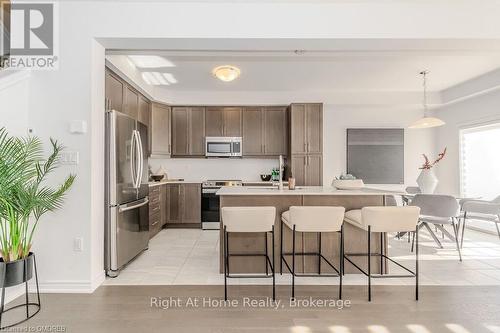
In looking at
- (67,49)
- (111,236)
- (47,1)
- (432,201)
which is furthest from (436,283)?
(47,1)

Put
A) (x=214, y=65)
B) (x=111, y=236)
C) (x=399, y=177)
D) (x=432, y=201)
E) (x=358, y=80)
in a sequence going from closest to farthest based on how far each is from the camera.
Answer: (x=111, y=236) → (x=432, y=201) → (x=214, y=65) → (x=358, y=80) → (x=399, y=177)

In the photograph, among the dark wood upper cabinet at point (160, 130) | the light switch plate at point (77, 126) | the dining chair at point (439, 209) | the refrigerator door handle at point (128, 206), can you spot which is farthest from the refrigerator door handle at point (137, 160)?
the dining chair at point (439, 209)

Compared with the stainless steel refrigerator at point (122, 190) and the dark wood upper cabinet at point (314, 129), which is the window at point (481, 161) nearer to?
the dark wood upper cabinet at point (314, 129)

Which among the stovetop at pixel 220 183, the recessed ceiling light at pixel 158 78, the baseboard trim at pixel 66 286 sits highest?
the recessed ceiling light at pixel 158 78

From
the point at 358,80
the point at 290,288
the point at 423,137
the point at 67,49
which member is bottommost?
the point at 290,288

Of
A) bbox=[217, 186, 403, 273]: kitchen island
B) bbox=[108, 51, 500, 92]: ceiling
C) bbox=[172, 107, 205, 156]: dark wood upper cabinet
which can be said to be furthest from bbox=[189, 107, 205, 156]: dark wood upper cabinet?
bbox=[217, 186, 403, 273]: kitchen island

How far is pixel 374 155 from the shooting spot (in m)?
5.95

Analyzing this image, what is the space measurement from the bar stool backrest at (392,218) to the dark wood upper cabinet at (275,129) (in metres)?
3.39

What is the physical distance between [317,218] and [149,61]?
3.30m

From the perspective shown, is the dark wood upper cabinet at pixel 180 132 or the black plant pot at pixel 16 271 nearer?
the black plant pot at pixel 16 271

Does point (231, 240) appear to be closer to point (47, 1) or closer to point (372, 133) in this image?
point (47, 1)

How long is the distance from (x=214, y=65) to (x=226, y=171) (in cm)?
244

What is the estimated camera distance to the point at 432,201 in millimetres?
3803

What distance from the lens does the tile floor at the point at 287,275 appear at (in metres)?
2.88
